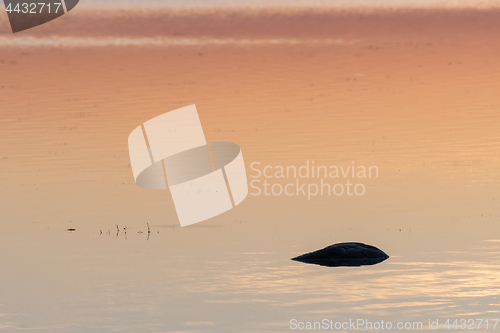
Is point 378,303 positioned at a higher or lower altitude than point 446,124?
higher

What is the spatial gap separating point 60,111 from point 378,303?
43864 mm

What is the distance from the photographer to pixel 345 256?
75.9 feet

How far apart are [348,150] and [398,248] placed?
18.0m

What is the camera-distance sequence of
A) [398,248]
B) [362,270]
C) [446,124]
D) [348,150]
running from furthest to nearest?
[446,124] → [348,150] → [398,248] → [362,270]

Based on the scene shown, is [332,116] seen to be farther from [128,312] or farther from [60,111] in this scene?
[128,312]

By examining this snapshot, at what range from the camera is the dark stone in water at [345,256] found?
75.1ft

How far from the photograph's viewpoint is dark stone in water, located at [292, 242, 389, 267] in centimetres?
2289

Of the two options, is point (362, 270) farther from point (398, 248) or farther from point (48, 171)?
point (48, 171)

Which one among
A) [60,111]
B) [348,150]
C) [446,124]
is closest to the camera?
[348,150]

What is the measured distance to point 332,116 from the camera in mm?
55281

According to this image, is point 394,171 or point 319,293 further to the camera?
point 394,171

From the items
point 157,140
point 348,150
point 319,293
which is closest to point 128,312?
point 319,293

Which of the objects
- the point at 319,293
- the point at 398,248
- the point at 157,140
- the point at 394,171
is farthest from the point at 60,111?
the point at 319,293

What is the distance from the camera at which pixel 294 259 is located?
75.4 ft
